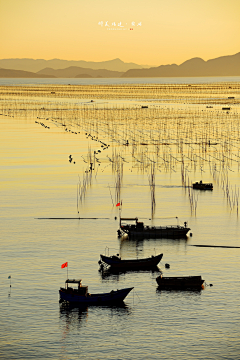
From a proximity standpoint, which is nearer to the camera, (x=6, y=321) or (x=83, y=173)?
(x=6, y=321)

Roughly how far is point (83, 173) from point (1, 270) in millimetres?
73371

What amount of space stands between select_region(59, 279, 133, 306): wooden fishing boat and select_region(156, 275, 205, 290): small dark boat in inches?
239

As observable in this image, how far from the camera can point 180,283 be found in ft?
240

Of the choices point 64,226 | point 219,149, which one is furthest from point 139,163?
point 64,226

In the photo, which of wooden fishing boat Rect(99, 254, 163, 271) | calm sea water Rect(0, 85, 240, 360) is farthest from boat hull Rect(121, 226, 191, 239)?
wooden fishing boat Rect(99, 254, 163, 271)

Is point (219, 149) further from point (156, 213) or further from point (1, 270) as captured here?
point (1, 270)

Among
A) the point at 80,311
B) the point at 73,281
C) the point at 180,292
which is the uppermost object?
the point at 73,281

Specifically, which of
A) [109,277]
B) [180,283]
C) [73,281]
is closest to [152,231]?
[109,277]

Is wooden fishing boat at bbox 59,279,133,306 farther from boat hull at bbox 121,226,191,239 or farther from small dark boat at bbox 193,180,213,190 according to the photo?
small dark boat at bbox 193,180,213,190

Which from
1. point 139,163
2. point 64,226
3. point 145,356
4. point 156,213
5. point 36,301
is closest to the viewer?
point 145,356

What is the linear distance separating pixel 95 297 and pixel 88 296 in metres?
0.89

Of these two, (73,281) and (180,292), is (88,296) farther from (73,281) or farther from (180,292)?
(180,292)

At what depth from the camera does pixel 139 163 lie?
521 ft

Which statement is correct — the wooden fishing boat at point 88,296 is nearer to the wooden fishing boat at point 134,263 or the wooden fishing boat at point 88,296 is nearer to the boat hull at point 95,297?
the boat hull at point 95,297
